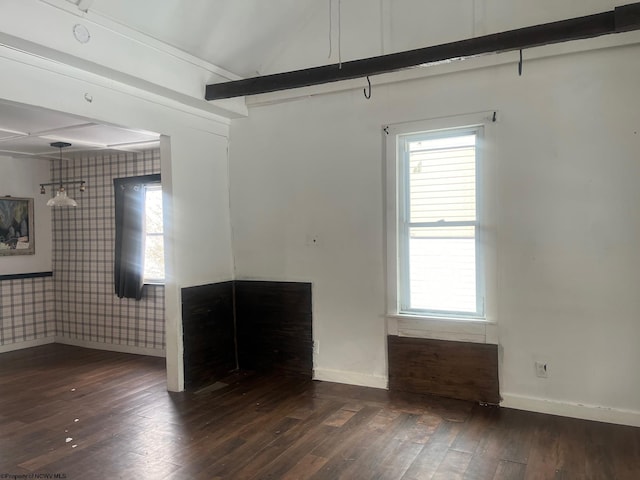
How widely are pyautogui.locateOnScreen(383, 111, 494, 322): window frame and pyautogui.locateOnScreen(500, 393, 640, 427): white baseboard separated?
0.67 meters

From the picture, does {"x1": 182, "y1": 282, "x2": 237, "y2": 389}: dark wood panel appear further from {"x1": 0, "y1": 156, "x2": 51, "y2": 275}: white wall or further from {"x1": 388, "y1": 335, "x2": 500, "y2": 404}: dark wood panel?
{"x1": 0, "y1": 156, "x2": 51, "y2": 275}: white wall

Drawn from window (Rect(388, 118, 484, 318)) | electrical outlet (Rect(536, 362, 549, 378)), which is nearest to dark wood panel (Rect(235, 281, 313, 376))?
window (Rect(388, 118, 484, 318))

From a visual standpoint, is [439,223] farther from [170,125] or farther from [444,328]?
[170,125]

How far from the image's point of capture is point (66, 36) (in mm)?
3033

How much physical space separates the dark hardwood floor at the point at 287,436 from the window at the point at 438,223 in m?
0.86

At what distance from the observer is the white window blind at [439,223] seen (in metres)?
3.90

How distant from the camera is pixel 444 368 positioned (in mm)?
3975

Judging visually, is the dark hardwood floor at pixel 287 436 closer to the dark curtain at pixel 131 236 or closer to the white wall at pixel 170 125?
the white wall at pixel 170 125

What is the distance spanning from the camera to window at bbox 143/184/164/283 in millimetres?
5703

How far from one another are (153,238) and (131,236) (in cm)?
26

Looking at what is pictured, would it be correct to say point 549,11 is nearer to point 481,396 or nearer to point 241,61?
point 241,61

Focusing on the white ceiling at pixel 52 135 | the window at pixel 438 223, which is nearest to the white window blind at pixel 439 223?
the window at pixel 438 223

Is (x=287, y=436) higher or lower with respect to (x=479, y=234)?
lower

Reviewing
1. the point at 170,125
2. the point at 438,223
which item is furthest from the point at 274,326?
the point at 170,125
